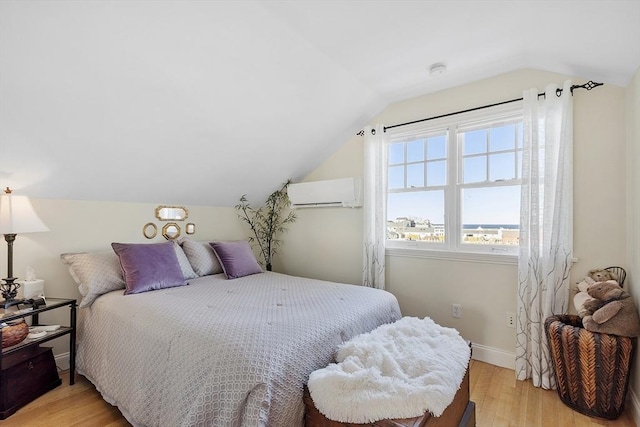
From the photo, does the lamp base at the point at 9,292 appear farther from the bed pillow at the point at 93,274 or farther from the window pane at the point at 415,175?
the window pane at the point at 415,175

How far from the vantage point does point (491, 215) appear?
2670 mm

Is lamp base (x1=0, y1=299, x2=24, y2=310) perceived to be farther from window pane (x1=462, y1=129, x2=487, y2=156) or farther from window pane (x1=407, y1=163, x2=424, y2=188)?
window pane (x1=462, y1=129, x2=487, y2=156)

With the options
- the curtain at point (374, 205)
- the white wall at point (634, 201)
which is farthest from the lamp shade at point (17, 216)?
the white wall at point (634, 201)

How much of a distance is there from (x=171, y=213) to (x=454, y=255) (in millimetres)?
2819

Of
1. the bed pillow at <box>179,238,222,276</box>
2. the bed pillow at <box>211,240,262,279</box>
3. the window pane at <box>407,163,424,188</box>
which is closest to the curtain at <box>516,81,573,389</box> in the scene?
the window pane at <box>407,163,424,188</box>

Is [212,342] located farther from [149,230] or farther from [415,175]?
[415,175]

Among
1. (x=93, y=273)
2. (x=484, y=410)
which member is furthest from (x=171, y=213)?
(x=484, y=410)

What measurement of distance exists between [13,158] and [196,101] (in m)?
1.22

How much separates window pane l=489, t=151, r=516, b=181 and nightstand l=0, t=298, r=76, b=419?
344cm

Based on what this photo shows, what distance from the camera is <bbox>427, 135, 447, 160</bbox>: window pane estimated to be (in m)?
2.93

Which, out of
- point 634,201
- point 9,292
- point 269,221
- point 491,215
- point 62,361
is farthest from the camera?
point 269,221

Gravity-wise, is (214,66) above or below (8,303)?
above

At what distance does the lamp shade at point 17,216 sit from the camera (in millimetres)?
2018

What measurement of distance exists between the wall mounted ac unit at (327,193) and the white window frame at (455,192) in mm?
354
